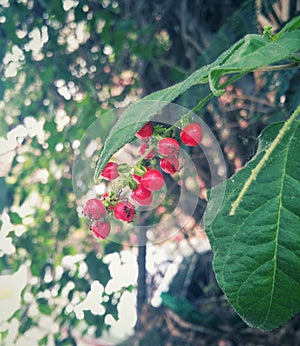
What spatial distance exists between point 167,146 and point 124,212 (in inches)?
3.5

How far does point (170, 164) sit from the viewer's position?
0.56m

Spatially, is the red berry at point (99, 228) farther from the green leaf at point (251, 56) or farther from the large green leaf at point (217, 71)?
the green leaf at point (251, 56)

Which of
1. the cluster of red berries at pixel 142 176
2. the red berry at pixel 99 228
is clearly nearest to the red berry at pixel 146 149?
the cluster of red berries at pixel 142 176

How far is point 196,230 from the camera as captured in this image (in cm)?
213

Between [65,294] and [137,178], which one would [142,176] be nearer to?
[137,178]

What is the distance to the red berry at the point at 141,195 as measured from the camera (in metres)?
0.53

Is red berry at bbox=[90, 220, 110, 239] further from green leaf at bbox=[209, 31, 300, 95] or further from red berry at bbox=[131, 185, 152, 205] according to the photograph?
green leaf at bbox=[209, 31, 300, 95]

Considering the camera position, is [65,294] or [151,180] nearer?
[151,180]

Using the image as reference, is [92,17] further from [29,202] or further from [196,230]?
[196,230]

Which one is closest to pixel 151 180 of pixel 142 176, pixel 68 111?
pixel 142 176

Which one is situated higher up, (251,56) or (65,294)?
(251,56)

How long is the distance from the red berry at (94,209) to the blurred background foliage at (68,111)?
44.7 inches

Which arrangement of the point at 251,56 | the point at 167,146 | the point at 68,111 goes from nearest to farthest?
the point at 251,56, the point at 167,146, the point at 68,111

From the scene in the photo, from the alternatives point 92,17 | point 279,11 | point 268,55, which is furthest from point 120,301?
point 268,55
